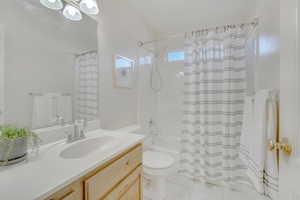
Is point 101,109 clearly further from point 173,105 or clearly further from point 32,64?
point 173,105

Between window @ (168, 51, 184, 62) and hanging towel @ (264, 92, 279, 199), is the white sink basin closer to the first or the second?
hanging towel @ (264, 92, 279, 199)

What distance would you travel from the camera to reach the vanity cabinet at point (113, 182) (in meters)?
0.63

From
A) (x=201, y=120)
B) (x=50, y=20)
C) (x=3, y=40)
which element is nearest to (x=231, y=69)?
(x=201, y=120)

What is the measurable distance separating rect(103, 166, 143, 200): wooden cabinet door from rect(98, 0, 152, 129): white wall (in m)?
0.66

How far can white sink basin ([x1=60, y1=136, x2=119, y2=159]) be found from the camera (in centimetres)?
98

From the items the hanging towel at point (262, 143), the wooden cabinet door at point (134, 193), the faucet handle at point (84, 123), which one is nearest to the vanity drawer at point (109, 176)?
the wooden cabinet door at point (134, 193)

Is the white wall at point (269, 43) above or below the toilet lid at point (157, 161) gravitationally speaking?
above

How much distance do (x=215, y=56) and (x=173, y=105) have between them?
1.17 metres

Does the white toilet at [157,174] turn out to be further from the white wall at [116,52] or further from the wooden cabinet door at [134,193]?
the white wall at [116,52]

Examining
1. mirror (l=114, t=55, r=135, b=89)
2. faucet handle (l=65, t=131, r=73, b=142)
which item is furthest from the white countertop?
mirror (l=114, t=55, r=135, b=89)

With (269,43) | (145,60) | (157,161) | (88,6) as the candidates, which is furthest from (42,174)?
(145,60)

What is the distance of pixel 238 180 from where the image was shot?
172cm

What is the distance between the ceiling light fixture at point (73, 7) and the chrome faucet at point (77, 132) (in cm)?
91

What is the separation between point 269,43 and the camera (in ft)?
4.23
